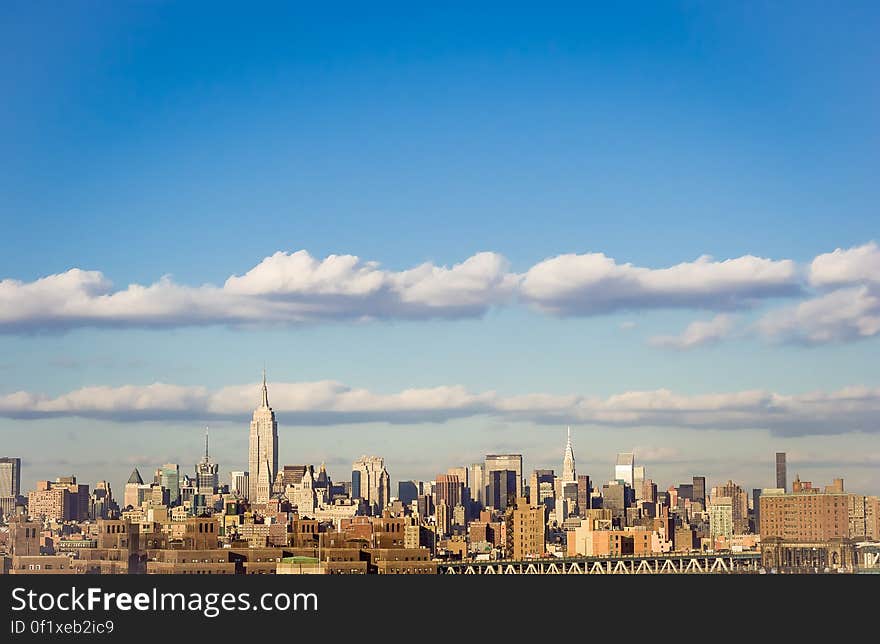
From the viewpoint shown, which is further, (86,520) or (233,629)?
(86,520)

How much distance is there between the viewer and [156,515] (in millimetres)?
75188

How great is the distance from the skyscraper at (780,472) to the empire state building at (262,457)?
24.5 metres

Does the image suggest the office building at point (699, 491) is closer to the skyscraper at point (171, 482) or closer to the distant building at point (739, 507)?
the distant building at point (739, 507)

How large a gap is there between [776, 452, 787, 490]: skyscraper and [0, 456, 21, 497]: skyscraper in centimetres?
3354

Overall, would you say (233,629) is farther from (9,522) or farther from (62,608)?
(9,522)

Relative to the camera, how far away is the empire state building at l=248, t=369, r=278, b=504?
77725 millimetres

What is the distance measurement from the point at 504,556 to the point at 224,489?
28.2 meters

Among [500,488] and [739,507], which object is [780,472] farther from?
[500,488]

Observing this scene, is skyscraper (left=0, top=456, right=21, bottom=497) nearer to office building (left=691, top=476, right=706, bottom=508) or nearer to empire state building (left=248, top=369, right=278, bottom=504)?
empire state building (left=248, top=369, right=278, bottom=504)

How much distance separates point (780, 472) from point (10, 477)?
1431 inches

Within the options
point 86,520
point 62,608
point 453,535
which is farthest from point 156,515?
point 62,608

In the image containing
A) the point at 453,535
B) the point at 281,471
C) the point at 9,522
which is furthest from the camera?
the point at 281,471

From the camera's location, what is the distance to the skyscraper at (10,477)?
2675 inches

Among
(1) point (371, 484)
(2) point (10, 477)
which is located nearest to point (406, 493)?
(1) point (371, 484)
